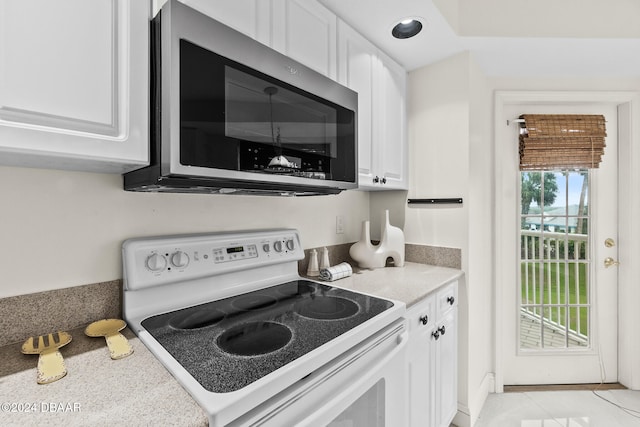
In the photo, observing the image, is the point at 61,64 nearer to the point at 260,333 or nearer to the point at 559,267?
the point at 260,333

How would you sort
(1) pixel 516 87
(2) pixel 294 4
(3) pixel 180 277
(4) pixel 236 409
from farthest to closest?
(1) pixel 516 87 < (2) pixel 294 4 < (3) pixel 180 277 < (4) pixel 236 409

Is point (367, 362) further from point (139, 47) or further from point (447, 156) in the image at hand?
point (447, 156)

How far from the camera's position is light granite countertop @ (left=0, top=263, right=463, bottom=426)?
1.77 feet

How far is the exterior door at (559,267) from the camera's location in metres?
2.17

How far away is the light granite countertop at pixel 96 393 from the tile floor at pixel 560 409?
77.3 inches

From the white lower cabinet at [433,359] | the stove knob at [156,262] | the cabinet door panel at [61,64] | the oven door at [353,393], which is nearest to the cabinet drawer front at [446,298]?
the white lower cabinet at [433,359]

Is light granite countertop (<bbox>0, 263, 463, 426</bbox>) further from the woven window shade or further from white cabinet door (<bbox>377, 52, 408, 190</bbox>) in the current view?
the woven window shade

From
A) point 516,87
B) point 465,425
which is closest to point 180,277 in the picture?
point 465,425

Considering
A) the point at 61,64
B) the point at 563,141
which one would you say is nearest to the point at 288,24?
the point at 61,64

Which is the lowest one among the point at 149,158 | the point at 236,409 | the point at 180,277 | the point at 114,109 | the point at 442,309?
the point at 442,309

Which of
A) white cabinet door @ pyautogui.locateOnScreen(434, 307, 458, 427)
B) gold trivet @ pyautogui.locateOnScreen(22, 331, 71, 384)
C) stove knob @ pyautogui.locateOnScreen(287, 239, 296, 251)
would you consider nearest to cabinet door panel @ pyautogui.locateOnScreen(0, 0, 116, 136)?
gold trivet @ pyautogui.locateOnScreen(22, 331, 71, 384)

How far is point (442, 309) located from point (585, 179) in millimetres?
1616

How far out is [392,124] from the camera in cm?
184

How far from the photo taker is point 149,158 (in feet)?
2.73
